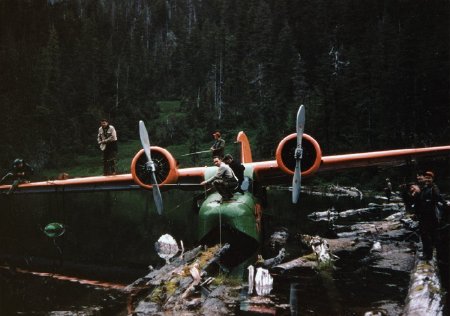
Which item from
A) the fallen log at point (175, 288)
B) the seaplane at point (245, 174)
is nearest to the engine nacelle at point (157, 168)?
the seaplane at point (245, 174)

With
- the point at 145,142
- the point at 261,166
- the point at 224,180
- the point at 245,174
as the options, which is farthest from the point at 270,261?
the point at 145,142

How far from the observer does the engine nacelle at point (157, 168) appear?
1520 cm

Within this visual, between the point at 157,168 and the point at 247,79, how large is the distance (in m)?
65.6

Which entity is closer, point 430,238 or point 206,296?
point 206,296

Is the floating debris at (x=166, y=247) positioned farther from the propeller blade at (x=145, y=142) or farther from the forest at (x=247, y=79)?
the forest at (x=247, y=79)

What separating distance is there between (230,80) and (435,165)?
149 feet

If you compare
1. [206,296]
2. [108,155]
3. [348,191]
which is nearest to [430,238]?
[206,296]

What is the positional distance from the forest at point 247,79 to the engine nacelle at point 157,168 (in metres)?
31.9

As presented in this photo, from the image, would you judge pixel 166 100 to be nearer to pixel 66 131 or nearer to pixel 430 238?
pixel 66 131

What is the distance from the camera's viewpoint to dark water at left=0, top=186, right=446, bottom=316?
9.21m

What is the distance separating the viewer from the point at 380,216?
925 inches

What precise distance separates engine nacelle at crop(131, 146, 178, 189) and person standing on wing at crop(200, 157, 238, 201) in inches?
99.4

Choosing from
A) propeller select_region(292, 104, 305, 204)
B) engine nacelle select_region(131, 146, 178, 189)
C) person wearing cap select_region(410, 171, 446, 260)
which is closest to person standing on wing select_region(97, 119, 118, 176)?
engine nacelle select_region(131, 146, 178, 189)

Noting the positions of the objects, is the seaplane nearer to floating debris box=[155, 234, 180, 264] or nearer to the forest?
floating debris box=[155, 234, 180, 264]
